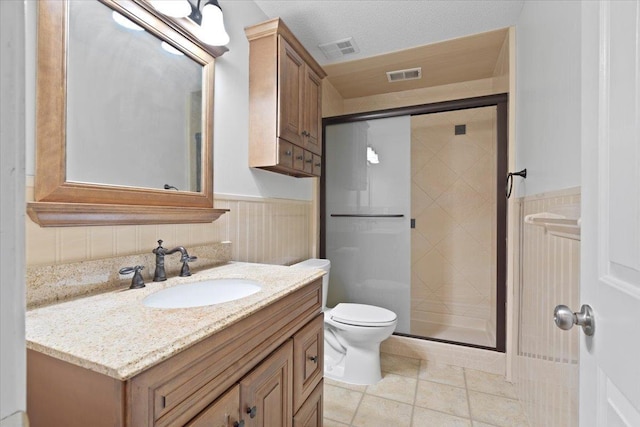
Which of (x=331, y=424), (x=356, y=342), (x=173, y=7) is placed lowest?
(x=331, y=424)

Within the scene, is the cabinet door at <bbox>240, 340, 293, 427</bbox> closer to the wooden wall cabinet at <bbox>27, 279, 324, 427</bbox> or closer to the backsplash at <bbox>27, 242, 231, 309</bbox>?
the wooden wall cabinet at <bbox>27, 279, 324, 427</bbox>

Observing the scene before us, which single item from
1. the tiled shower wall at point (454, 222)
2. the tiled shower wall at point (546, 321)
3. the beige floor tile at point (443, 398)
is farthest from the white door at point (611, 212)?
the tiled shower wall at point (454, 222)

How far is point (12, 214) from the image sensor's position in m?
0.22

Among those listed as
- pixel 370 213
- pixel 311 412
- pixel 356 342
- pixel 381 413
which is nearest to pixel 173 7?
pixel 311 412

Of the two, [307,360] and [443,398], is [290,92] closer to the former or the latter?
[307,360]

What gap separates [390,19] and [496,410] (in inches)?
95.7

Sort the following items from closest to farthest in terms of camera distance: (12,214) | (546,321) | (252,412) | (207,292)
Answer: (12,214) → (252,412) → (207,292) → (546,321)

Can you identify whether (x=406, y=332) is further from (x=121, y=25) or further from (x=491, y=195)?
(x=121, y=25)

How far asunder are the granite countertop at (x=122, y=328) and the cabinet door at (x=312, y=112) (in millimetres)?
1226

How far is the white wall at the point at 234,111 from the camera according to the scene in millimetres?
1463

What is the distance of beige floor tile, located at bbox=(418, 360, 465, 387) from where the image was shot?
1.89m

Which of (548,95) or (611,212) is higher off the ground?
(548,95)

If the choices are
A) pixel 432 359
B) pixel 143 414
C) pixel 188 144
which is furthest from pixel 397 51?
pixel 143 414

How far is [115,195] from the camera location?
3.22 feet
